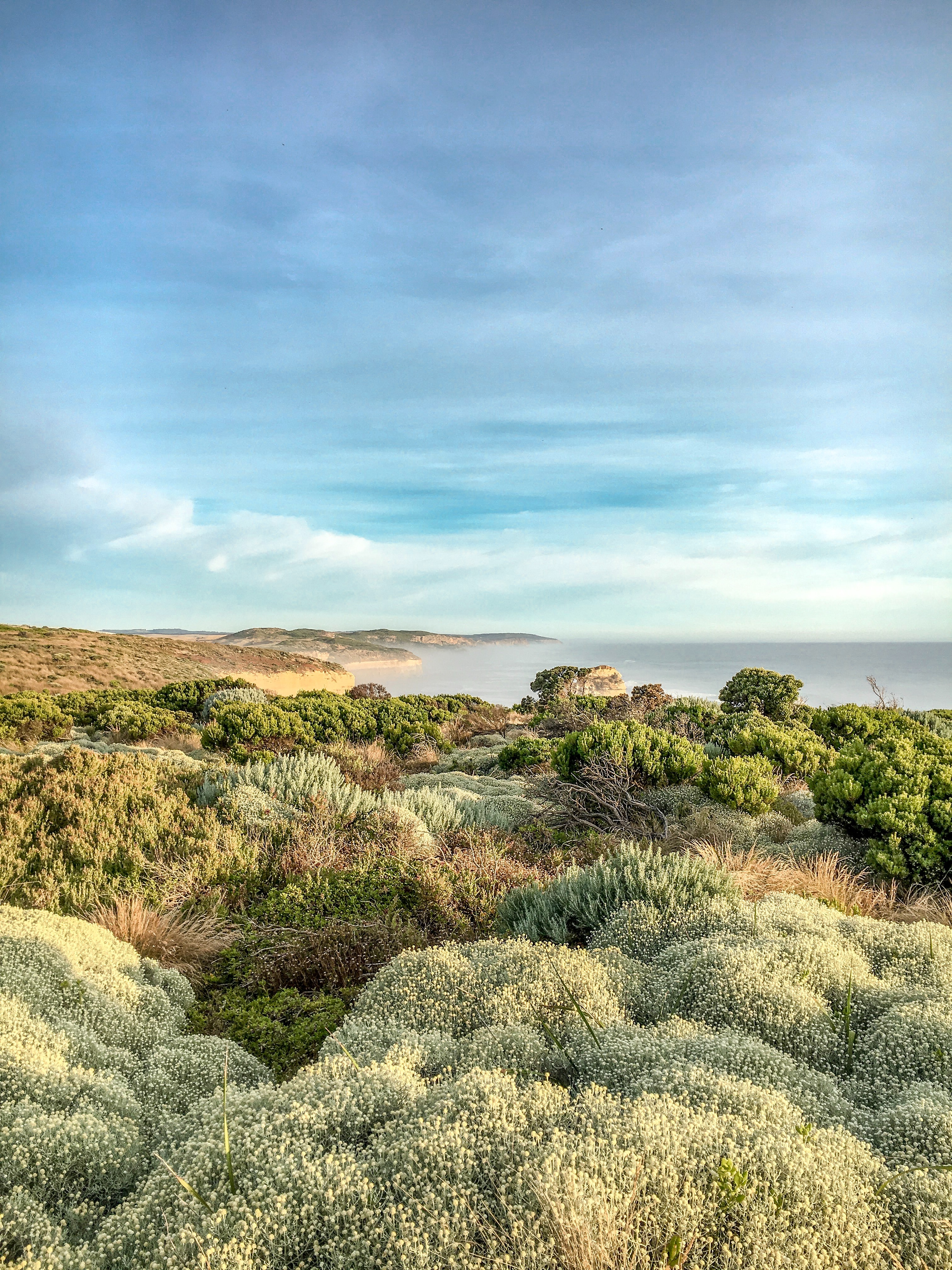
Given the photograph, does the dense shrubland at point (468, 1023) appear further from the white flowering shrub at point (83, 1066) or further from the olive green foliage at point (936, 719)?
the olive green foliage at point (936, 719)

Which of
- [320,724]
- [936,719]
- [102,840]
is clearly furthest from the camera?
[320,724]

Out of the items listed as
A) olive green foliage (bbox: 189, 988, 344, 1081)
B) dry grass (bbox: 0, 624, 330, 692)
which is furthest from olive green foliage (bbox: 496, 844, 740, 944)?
dry grass (bbox: 0, 624, 330, 692)

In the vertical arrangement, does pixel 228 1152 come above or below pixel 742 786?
below

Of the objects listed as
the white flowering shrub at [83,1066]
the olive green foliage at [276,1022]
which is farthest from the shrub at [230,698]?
the white flowering shrub at [83,1066]

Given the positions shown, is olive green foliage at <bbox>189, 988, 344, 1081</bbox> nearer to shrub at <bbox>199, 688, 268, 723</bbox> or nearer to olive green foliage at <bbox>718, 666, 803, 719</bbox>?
shrub at <bbox>199, 688, 268, 723</bbox>

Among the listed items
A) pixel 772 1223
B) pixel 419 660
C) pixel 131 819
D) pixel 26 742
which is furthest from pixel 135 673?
pixel 772 1223

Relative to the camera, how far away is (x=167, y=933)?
499 cm

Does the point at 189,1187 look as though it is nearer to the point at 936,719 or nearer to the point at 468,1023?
the point at 468,1023

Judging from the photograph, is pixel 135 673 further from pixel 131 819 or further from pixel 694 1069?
pixel 694 1069

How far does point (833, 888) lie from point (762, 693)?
12.7m

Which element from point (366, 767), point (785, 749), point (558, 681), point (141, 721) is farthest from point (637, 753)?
point (558, 681)

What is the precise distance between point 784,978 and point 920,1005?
63cm

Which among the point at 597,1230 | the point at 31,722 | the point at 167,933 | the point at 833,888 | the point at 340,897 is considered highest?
the point at 597,1230

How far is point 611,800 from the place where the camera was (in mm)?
8672
